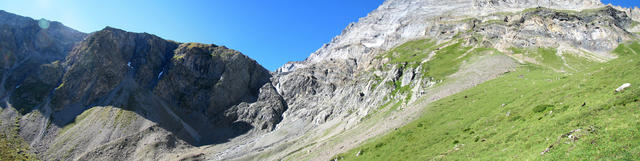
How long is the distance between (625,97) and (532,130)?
7.86 meters

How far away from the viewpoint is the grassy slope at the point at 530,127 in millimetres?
22047

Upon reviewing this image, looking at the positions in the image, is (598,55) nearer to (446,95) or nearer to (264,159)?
(446,95)

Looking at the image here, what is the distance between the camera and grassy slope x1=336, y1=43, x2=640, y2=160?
22.0 m

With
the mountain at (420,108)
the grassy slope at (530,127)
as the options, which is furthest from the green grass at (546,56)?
the grassy slope at (530,127)

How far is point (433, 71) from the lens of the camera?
116000 millimetres

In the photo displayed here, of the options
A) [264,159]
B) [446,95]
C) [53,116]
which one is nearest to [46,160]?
[53,116]

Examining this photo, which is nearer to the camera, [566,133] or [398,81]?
[566,133]

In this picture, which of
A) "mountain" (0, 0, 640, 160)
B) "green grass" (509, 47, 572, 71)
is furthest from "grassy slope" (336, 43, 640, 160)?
"green grass" (509, 47, 572, 71)

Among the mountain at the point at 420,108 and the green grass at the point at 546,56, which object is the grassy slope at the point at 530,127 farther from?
the green grass at the point at 546,56

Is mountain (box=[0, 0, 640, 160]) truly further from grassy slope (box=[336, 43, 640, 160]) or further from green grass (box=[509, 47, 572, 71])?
green grass (box=[509, 47, 572, 71])

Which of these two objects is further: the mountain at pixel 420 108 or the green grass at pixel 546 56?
the green grass at pixel 546 56

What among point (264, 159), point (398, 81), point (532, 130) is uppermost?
point (532, 130)

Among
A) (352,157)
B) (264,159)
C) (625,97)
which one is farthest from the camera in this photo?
(264,159)

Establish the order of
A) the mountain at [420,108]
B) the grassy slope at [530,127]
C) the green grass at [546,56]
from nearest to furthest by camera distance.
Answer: the grassy slope at [530,127]
the mountain at [420,108]
the green grass at [546,56]
